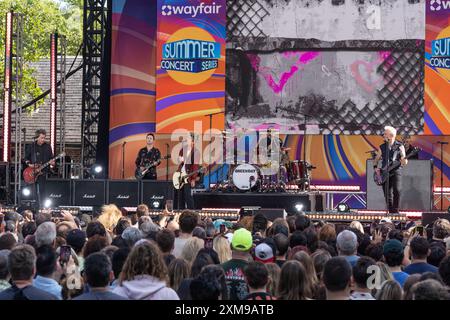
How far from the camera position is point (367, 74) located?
2430 centimetres

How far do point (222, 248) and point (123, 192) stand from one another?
12555 mm

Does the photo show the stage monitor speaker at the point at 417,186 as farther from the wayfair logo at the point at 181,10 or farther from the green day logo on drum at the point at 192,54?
the wayfair logo at the point at 181,10

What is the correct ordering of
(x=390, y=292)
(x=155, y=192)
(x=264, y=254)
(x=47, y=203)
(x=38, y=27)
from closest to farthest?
(x=390, y=292) < (x=264, y=254) < (x=47, y=203) < (x=155, y=192) < (x=38, y=27)

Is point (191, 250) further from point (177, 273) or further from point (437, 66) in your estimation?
point (437, 66)

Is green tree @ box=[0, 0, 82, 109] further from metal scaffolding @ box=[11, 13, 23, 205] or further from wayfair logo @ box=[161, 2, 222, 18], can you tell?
wayfair logo @ box=[161, 2, 222, 18]

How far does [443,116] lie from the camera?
23.7m

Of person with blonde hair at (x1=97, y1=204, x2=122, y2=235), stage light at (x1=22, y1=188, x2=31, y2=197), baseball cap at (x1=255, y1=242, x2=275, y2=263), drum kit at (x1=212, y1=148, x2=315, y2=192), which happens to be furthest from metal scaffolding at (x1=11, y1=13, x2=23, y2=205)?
baseball cap at (x1=255, y1=242, x2=275, y2=263)

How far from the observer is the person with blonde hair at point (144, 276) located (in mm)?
7172

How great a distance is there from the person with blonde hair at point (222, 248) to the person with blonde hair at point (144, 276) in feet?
8.41

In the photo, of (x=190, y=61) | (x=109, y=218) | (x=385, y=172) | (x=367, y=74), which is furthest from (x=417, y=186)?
(x=109, y=218)

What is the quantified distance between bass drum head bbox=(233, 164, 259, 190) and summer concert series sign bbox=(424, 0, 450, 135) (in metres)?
4.43

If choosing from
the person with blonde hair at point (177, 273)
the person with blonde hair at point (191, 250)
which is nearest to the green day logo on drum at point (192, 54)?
the person with blonde hair at point (191, 250)

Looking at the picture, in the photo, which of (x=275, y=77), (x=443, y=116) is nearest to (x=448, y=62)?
(x=443, y=116)

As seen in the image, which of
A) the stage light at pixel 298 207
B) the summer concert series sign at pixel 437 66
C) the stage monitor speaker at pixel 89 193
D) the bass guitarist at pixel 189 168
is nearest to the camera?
the stage light at pixel 298 207
